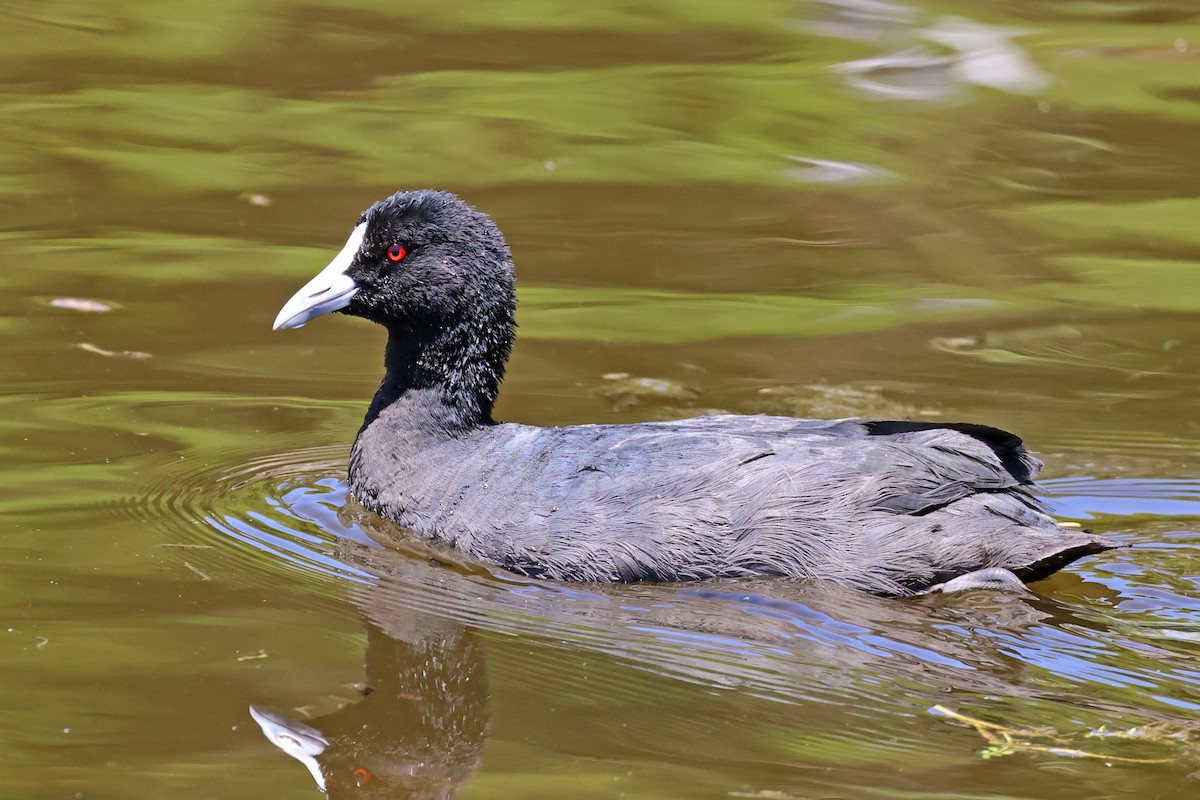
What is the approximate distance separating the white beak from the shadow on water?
74 centimetres

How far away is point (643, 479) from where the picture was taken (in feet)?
17.2

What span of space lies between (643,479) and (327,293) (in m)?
1.44

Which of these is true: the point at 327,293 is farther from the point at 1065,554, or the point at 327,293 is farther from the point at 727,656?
the point at 1065,554

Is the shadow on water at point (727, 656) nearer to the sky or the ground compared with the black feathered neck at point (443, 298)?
nearer to the ground

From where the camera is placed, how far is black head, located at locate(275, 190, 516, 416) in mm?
5875

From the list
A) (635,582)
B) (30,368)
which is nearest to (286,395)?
(30,368)

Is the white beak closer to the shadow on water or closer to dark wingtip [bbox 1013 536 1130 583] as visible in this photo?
the shadow on water

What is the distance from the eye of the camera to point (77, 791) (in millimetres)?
3771

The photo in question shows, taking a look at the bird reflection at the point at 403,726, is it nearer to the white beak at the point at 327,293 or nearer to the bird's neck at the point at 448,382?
the bird's neck at the point at 448,382

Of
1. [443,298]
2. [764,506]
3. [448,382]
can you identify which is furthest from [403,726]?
[443,298]

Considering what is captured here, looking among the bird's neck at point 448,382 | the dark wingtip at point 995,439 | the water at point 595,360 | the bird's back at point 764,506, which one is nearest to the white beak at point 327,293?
the bird's neck at point 448,382

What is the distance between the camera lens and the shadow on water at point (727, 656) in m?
4.09

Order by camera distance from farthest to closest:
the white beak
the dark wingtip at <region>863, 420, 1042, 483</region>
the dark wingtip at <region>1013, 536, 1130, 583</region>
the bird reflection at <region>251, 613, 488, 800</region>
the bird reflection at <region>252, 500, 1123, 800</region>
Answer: the white beak → the dark wingtip at <region>863, 420, 1042, 483</region> → the dark wingtip at <region>1013, 536, 1130, 583</region> → the bird reflection at <region>252, 500, 1123, 800</region> → the bird reflection at <region>251, 613, 488, 800</region>

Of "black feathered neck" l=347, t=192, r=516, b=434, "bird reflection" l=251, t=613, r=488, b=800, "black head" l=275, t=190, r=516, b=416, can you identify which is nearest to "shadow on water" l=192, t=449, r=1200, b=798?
"bird reflection" l=251, t=613, r=488, b=800
